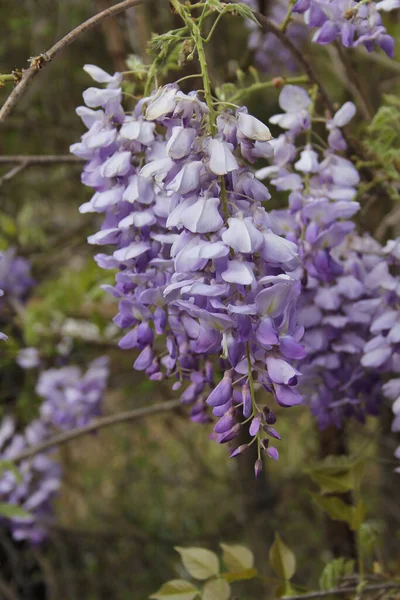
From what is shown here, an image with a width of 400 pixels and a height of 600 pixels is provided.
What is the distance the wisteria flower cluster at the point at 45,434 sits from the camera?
188 centimetres

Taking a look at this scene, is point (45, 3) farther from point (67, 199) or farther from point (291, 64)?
point (291, 64)

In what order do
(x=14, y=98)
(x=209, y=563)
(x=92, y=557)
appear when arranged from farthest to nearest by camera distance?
(x=92, y=557), (x=209, y=563), (x=14, y=98)

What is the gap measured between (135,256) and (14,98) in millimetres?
220

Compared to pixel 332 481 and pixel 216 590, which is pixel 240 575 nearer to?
pixel 216 590

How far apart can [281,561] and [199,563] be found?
0.12m

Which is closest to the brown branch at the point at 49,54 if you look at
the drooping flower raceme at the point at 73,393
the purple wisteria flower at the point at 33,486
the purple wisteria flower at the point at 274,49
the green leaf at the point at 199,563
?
the green leaf at the point at 199,563

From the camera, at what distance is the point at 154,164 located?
2.41 feet

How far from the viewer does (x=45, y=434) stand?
2252 mm

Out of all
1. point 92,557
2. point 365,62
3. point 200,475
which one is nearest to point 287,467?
point 200,475

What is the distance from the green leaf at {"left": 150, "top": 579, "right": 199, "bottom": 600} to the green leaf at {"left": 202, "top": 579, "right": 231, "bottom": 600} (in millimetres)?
22

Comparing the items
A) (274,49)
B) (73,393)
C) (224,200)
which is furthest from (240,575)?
(274,49)

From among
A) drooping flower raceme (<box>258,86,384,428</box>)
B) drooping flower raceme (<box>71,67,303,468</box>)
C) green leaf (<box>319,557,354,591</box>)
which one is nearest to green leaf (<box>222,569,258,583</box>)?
green leaf (<box>319,557,354,591</box>)

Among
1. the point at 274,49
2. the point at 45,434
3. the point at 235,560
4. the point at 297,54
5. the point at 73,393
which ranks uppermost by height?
the point at 297,54

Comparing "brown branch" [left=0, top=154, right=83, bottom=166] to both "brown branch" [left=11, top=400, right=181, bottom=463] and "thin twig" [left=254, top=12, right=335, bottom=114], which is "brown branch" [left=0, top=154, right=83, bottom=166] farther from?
"brown branch" [left=11, top=400, right=181, bottom=463]
